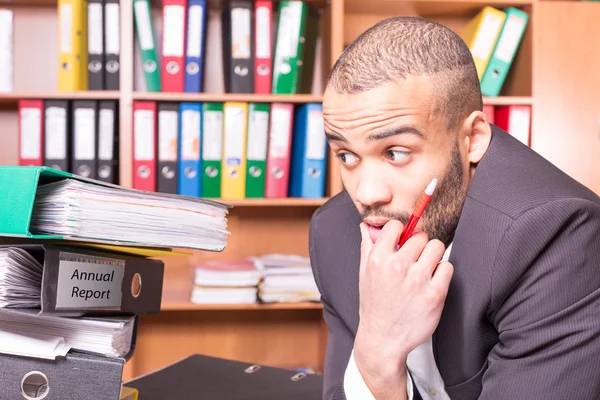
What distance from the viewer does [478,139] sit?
39.1 inches

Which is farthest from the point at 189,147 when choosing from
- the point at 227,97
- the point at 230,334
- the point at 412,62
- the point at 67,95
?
the point at 412,62

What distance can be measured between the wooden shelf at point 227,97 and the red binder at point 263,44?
0.05 m

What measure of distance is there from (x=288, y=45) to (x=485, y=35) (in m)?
0.73

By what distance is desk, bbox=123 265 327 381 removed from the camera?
2.80 m

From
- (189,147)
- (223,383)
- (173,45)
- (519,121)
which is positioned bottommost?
(223,383)

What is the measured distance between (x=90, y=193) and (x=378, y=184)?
377mm

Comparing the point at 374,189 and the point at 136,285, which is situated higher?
the point at 374,189

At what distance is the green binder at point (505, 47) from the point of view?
2.55 metres

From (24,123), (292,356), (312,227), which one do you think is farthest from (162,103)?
(312,227)

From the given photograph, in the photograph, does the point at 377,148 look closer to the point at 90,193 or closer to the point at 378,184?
the point at 378,184

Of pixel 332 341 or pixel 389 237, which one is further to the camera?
pixel 332 341

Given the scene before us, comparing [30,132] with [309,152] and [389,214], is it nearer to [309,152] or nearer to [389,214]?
[309,152]

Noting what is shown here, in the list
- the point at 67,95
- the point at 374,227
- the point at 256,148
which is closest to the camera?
the point at 374,227

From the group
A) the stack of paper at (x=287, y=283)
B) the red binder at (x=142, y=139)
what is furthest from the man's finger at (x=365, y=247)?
the red binder at (x=142, y=139)
